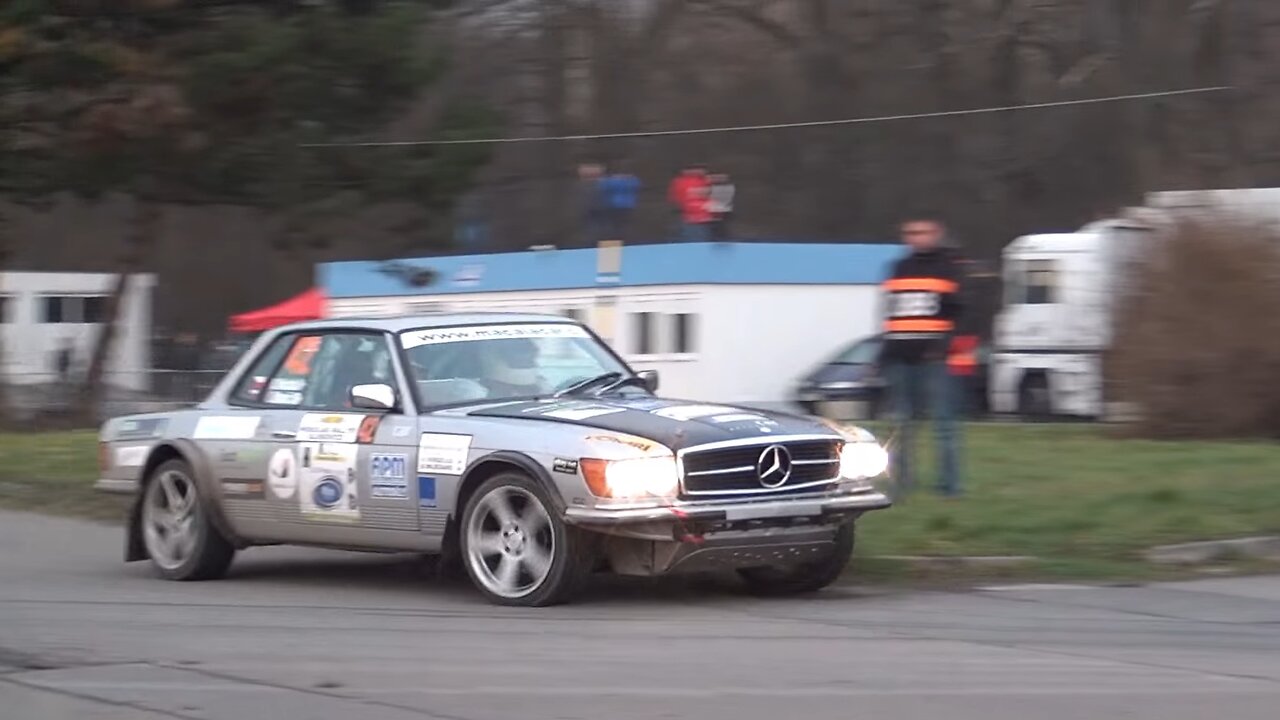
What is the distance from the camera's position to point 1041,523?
11578mm

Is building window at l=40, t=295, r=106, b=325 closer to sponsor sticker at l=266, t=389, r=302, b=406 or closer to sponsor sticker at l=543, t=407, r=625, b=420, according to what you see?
sponsor sticker at l=266, t=389, r=302, b=406

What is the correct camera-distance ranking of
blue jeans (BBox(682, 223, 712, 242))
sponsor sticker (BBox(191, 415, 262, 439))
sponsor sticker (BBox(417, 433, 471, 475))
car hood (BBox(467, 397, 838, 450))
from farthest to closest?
1. blue jeans (BBox(682, 223, 712, 242))
2. sponsor sticker (BBox(191, 415, 262, 439))
3. sponsor sticker (BBox(417, 433, 471, 475))
4. car hood (BBox(467, 397, 838, 450))

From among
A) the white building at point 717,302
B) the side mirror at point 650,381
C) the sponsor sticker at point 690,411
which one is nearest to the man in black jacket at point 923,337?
the side mirror at point 650,381

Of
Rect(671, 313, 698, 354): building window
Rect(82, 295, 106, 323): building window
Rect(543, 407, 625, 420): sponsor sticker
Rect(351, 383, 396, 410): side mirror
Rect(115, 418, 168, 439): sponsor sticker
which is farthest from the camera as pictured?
Rect(82, 295, 106, 323): building window

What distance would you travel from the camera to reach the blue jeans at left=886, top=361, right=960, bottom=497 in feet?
41.6

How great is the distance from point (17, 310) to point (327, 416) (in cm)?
A: 3666

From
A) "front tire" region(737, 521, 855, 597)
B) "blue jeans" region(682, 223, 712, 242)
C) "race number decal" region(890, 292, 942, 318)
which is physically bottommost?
"front tire" region(737, 521, 855, 597)

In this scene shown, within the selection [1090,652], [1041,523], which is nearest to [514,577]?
[1090,652]

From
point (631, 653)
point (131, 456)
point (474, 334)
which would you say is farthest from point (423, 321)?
point (631, 653)

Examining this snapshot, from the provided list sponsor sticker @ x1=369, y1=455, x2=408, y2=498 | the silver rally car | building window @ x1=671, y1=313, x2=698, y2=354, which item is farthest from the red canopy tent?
sponsor sticker @ x1=369, y1=455, x2=408, y2=498

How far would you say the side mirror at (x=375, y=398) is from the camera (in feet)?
32.8

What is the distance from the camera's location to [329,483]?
10188mm

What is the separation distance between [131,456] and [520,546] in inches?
121

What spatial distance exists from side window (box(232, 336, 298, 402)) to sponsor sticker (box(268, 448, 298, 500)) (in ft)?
2.02
